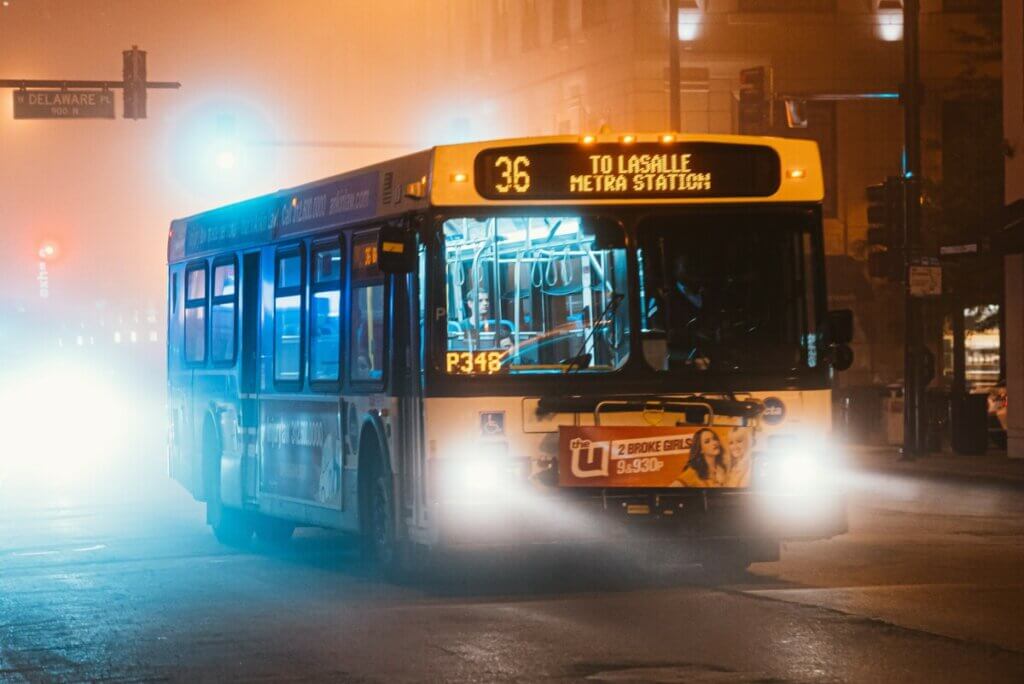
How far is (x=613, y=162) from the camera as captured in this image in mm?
13242

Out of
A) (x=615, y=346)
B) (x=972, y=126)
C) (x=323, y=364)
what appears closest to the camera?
(x=615, y=346)

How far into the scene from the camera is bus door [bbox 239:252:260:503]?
667 inches

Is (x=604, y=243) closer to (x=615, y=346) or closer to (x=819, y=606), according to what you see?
(x=615, y=346)

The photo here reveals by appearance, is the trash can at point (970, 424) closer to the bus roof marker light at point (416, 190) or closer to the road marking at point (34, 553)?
the road marking at point (34, 553)

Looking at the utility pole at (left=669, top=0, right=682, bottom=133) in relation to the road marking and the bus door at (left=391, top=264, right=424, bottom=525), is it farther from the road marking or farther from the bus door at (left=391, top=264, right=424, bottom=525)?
the bus door at (left=391, top=264, right=424, bottom=525)

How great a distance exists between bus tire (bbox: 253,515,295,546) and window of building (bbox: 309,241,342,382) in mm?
2944

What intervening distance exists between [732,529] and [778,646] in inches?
107

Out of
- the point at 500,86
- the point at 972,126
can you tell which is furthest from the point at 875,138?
the point at 500,86

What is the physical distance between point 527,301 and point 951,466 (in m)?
16.2

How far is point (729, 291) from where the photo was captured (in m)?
13.1

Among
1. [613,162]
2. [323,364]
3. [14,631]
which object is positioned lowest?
[14,631]

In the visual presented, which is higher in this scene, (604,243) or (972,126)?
(972,126)

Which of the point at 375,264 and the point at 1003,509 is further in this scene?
the point at 1003,509

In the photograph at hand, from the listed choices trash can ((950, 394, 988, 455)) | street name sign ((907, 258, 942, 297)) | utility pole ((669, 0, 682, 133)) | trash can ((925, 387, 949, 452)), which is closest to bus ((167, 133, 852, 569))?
street name sign ((907, 258, 942, 297))
